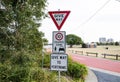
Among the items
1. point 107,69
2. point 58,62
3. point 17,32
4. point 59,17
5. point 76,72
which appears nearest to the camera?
point 58,62

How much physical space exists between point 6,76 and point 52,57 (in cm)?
208

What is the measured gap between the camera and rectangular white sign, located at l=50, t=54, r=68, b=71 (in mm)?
8656

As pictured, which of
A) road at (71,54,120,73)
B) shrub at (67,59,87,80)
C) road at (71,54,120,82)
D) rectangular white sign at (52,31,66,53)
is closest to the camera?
rectangular white sign at (52,31,66,53)

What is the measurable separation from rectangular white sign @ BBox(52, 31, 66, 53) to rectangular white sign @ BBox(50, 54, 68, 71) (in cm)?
17

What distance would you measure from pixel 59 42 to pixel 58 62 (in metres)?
0.65

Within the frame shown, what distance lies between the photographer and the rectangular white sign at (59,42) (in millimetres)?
8766

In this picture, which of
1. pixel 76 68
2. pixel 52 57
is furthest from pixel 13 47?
pixel 76 68

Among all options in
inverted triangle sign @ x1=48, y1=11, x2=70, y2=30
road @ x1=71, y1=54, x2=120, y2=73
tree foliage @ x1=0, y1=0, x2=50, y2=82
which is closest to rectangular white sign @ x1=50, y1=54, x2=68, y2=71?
inverted triangle sign @ x1=48, y1=11, x2=70, y2=30

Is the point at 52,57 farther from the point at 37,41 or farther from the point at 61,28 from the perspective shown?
the point at 37,41

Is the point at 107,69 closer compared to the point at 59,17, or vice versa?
the point at 59,17

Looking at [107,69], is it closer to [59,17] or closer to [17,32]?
[17,32]

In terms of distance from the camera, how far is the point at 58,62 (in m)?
8.71

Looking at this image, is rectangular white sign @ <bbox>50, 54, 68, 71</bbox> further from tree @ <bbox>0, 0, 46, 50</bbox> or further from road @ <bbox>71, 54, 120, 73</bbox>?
road @ <bbox>71, 54, 120, 73</bbox>

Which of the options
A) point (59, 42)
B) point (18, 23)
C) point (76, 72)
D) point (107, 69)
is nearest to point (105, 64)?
point (107, 69)
